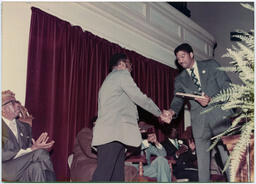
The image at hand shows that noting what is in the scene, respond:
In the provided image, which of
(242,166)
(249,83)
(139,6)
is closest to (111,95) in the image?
(242,166)

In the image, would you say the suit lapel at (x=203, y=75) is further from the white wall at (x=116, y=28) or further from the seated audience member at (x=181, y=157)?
the white wall at (x=116, y=28)

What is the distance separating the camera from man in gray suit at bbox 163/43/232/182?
3.39 metres

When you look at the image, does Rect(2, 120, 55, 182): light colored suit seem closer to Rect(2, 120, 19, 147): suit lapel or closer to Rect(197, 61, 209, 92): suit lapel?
Rect(2, 120, 19, 147): suit lapel

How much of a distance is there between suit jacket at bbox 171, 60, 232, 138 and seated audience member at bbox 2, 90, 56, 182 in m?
1.48

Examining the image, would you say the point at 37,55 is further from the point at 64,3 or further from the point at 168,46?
the point at 168,46

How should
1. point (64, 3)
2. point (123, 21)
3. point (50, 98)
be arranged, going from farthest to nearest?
point (123, 21), point (64, 3), point (50, 98)

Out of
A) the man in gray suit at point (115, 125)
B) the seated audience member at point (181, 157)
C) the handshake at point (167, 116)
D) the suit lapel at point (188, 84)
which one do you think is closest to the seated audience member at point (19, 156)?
the man in gray suit at point (115, 125)

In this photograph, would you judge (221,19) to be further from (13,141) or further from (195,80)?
(13,141)

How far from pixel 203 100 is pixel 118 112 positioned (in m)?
0.88

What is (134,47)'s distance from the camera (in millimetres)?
5656

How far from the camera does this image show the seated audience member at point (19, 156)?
3039 mm

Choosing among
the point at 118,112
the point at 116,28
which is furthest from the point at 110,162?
the point at 116,28

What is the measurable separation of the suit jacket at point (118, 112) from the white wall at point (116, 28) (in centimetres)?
114

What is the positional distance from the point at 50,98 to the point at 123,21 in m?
1.94
